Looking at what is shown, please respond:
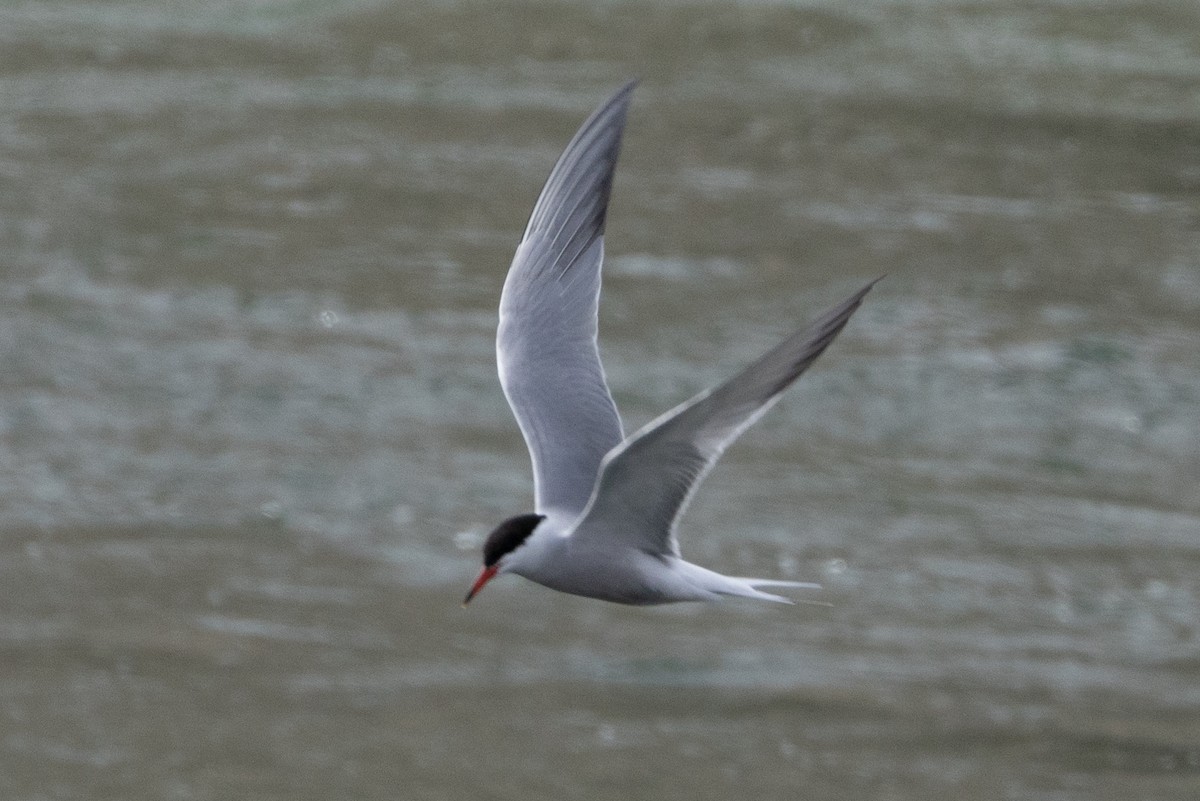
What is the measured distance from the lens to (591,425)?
497cm

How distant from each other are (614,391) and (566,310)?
5.25 m

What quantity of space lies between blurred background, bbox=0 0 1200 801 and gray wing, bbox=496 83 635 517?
327cm

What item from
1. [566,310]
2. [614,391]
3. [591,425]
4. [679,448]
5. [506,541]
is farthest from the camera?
[614,391]

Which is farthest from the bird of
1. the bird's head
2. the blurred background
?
the blurred background

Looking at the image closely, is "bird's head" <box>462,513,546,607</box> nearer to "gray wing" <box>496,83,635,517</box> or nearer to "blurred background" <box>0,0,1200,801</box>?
"gray wing" <box>496,83,635,517</box>

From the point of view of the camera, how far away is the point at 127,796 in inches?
316

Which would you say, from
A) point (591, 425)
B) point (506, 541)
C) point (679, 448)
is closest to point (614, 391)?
point (591, 425)

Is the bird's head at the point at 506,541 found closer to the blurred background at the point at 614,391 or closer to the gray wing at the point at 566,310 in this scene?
the gray wing at the point at 566,310

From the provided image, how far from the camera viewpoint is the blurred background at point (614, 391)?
8508 millimetres

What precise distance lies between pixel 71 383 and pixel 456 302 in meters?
2.05

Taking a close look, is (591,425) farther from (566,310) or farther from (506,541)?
(506,541)

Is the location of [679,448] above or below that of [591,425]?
above

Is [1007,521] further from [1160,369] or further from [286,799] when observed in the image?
[286,799]

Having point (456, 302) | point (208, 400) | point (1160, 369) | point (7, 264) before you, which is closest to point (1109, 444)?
point (1160, 369)
